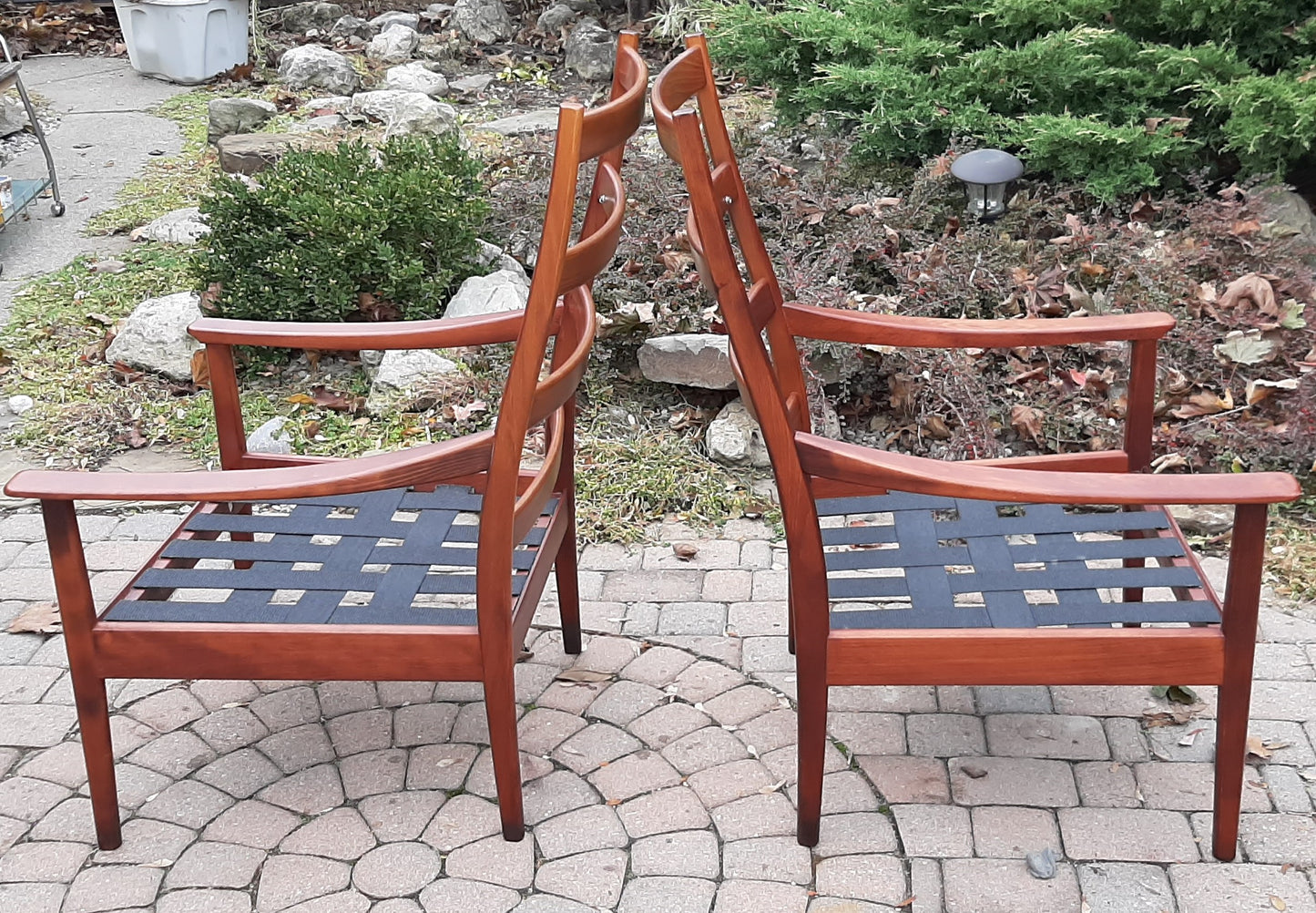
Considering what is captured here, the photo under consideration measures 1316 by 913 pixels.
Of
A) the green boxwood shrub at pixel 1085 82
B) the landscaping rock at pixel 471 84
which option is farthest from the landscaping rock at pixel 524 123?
the green boxwood shrub at pixel 1085 82

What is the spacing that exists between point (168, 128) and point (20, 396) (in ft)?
12.8

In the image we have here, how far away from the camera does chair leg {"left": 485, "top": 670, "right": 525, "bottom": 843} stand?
7.16 ft

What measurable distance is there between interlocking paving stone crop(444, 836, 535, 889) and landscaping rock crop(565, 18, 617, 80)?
262 inches

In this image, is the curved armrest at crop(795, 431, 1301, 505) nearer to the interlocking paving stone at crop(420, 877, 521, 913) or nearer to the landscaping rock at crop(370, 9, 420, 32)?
the interlocking paving stone at crop(420, 877, 521, 913)

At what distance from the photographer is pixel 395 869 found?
224cm

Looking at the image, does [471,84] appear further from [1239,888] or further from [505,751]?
[1239,888]

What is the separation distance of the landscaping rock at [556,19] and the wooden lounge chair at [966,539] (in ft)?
23.2

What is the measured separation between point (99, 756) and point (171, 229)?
3.97 m

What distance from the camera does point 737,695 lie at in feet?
8.94

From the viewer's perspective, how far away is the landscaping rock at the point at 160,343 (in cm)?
435

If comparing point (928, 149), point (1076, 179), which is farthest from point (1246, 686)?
point (928, 149)

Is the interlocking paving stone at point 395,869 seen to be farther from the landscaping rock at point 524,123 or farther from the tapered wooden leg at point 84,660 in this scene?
the landscaping rock at point 524,123

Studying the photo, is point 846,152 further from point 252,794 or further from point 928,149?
point 252,794

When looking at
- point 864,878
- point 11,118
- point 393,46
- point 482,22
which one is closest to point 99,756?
point 864,878
